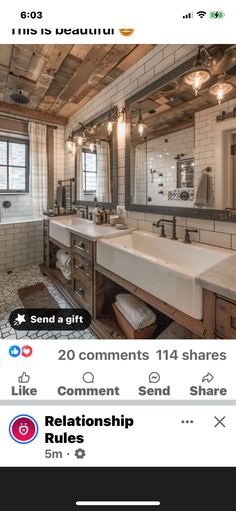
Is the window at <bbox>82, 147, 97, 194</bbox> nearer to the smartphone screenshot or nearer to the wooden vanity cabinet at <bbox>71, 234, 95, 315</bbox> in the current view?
the smartphone screenshot

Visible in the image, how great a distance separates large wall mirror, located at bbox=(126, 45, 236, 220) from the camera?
93 cm

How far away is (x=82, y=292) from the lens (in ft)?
4.81

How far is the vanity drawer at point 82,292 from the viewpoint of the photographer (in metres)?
1.36

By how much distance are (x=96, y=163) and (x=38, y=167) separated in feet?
3.29

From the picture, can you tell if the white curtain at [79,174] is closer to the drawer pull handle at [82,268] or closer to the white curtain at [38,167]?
the white curtain at [38,167]

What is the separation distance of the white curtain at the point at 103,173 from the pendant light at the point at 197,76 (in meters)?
0.84

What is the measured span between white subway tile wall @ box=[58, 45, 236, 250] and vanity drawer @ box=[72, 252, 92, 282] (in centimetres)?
44

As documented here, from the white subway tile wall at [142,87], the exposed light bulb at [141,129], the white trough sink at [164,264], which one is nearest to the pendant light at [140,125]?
the exposed light bulb at [141,129]
